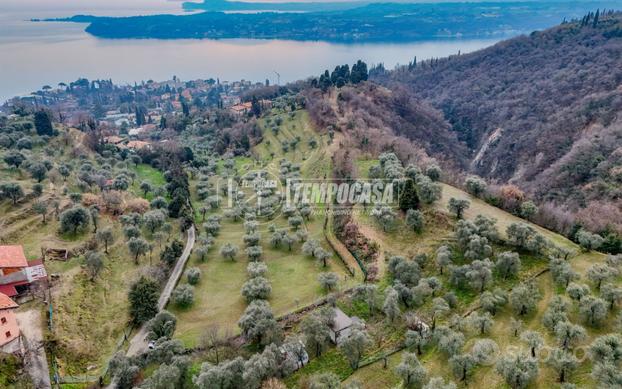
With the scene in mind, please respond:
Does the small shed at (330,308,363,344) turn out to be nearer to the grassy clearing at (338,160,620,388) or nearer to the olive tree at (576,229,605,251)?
the grassy clearing at (338,160,620,388)

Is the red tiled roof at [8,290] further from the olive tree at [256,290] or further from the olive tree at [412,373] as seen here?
the olive tree at [412,373]

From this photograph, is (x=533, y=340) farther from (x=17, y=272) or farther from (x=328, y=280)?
(x=17, y=272)

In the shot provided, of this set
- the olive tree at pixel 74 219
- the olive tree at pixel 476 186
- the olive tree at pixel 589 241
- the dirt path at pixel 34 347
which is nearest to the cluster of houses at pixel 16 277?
the dirt path at pixel 34 347

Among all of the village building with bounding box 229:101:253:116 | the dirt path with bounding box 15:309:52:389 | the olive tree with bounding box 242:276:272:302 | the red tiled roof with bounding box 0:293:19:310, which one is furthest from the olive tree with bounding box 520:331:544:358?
the village building with bounding box 229:101:253:116

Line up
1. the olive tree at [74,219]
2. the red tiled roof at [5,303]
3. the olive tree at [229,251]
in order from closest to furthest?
1. the red tiled roof at [5,303]
2. the olive tree at [74,219]
3. the olive tree at [229,251]

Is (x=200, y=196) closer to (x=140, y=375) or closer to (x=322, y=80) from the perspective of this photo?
(x=140, y=375)

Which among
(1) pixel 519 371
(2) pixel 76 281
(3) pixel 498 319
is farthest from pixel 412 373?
(2) pixel 76 281

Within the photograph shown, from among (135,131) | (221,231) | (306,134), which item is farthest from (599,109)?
(135,131)
